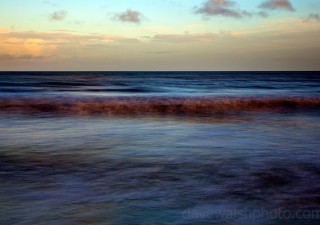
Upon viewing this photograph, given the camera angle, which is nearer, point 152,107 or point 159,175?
point 159,175

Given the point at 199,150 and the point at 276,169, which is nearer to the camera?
the point at 276,169

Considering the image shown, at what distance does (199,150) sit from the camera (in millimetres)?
6867

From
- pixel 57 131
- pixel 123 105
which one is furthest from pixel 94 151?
pixel 123 105

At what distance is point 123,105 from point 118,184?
12.5 m

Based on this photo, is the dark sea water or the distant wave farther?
the distant wave

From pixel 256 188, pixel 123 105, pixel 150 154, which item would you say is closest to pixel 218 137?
pixel 150 154

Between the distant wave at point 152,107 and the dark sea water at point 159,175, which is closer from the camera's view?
the dark sea water at point 159,175

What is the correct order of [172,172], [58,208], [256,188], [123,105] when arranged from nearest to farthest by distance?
[58,208] < [256,188] < [172,172] < [123,105]

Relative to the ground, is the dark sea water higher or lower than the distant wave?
lower

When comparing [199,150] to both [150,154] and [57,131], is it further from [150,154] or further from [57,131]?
[57,131]

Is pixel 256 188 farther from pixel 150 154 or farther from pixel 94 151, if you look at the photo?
pixel 94 151

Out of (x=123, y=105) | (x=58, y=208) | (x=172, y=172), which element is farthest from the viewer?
(x=123, y=105)

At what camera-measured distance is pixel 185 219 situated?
3.58m

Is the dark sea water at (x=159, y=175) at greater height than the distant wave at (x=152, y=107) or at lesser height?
lesser
